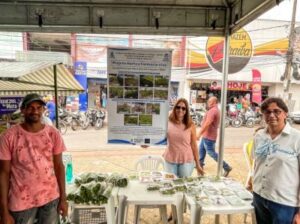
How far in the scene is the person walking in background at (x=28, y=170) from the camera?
1877 millimetres

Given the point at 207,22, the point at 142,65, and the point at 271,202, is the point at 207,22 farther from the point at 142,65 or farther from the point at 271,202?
the point at 271,202

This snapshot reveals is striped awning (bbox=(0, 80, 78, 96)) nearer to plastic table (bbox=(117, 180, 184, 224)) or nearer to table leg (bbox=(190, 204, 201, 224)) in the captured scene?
plastic table (bbox=(117, 180, 184, 224))

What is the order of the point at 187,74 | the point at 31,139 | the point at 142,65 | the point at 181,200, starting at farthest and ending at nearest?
the point at 187,74 → the point at 142,65 → the point at 181,200 → the point at 31,139

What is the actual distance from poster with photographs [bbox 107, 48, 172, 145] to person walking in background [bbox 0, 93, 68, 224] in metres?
1.01

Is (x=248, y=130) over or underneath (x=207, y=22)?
underneath

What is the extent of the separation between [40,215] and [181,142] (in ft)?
5.20

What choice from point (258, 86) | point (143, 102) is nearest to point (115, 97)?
point (143, 102)

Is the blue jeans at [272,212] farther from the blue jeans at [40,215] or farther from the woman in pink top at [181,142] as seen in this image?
the blue jeans at [40,215]

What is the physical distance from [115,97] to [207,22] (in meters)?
1.34

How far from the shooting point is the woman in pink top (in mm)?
3018

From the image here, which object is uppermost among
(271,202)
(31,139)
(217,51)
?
(217,51)

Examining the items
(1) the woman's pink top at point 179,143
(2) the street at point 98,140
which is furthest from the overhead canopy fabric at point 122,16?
(2) the street at point 98,140

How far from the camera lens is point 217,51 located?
470 inches

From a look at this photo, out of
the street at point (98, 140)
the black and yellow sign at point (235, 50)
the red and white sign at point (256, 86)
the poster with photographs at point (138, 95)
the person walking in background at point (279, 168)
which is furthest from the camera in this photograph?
the red and white sign at point (256, 86)
